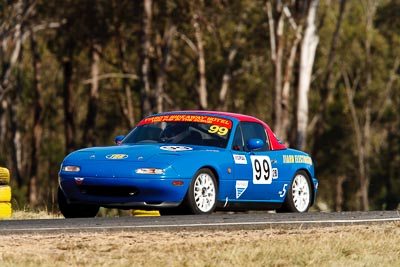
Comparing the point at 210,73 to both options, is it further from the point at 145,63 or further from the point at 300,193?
the point at 300,193

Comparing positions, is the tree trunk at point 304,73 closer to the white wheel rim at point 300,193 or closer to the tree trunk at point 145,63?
the tree trunk at point 145,63

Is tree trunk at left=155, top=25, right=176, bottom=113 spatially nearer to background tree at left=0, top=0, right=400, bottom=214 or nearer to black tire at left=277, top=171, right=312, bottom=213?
background tree at left=0, top=0, right=400, bottom=214

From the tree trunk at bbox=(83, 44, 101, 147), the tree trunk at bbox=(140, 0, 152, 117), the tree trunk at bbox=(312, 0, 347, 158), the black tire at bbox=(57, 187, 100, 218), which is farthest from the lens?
the tree trunk at bbox=(83, 44, 101, 147)

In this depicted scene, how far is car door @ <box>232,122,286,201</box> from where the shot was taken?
1345 cm

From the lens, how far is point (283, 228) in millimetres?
11195

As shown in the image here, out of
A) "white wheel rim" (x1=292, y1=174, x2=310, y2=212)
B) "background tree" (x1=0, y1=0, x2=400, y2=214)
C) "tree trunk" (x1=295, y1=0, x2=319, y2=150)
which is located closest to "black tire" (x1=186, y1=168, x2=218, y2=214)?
"white wheel rim" (x1=292, y1=174, x2=310, y2=212)

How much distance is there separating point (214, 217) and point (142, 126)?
237cm

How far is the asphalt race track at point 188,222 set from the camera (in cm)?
1045

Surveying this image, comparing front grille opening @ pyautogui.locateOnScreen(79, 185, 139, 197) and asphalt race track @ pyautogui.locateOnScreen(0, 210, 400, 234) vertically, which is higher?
front grille opening @ pyautogui.locateOnScreen(79, 185, 139, 197)

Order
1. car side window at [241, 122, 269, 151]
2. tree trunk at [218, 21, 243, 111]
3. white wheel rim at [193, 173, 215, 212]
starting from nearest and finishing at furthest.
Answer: white wheel rim at [193, 173, 215, 212] → car side window at [241, 122, 269, 151] → tree trunk at [218, 21, 243, 111]

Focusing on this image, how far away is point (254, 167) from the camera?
13.7 metres

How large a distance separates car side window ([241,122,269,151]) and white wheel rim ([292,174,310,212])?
0.63 metres

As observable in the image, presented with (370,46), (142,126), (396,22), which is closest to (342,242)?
(142,126)

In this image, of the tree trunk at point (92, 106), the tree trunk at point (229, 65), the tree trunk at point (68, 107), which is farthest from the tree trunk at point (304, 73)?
the tree trunk at point (68, 107)
